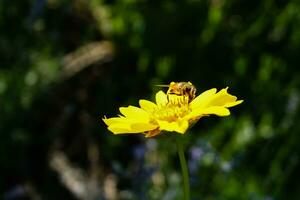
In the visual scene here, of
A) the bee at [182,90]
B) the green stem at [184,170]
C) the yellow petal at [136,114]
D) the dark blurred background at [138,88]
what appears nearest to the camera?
the green stem at [184,170]

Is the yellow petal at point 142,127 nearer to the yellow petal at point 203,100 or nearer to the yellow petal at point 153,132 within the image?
the yellow petal at point 153,132

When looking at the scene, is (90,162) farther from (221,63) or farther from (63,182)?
(221,63)

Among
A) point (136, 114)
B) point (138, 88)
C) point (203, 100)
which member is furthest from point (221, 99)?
point (138, 88)

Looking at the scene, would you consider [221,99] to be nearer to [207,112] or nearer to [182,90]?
[207,112]

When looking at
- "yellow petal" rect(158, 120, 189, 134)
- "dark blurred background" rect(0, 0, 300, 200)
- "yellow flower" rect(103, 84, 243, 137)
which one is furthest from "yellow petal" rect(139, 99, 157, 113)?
"dark blurred background" rect(0, 0, 300, 200)

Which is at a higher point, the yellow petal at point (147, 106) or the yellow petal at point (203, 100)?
the yellow petal at point (147, 106)

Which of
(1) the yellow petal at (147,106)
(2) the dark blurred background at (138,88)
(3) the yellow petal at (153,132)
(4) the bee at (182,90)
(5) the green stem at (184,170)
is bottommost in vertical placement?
(5) the green stem at (184,170)

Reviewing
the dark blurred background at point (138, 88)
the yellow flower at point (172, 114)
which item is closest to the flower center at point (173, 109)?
the yellow flower at point (172, 114)
